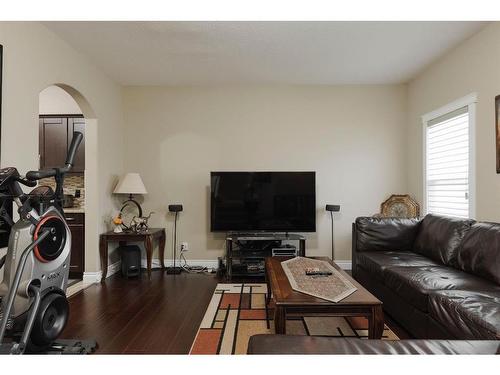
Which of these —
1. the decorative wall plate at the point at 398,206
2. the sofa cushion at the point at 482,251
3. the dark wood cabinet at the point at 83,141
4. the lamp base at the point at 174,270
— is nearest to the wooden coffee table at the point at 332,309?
the sofa cushion at the point at 482,251

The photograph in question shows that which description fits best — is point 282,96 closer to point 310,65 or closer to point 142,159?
point 310,65

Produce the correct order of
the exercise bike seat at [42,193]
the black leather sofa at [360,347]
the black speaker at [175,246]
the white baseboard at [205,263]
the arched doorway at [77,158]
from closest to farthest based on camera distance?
1. the black leather sofa at [360,347]
2. the exercise bike seat at [42,193]
3. the arched doorway at [77,158]
4. the black speaker at [175,246]
5. the white baseboard at [205,263]

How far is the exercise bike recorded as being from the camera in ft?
6.71

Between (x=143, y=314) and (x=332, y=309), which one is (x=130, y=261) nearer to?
(x=143, y=314)

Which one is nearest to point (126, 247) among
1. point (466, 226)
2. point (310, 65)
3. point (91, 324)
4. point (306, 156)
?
point (91, 324)

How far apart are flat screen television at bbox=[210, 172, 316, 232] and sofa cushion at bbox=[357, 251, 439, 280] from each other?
1.14m

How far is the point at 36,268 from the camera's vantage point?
2.12 metres

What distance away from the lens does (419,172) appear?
181 inches

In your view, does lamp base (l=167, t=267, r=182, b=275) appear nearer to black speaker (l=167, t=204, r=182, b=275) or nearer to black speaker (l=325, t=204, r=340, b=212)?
black speaker (l=167, t=204, r=182, b=275)

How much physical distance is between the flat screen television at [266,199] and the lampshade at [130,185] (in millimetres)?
993

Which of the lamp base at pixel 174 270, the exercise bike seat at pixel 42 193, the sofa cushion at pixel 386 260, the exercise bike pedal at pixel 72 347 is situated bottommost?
the lamp base at pixel 174 270

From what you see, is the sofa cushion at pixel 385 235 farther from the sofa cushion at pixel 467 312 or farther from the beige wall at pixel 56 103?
the beige wall at pixel 56 103

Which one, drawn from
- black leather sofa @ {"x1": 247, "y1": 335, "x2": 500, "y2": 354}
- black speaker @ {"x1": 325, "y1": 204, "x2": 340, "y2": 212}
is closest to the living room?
black leather sofa @ {"x1": 247, "y1": 335, "x2": 500, "y2": 354}

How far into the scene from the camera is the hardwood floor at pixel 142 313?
2447 mm
